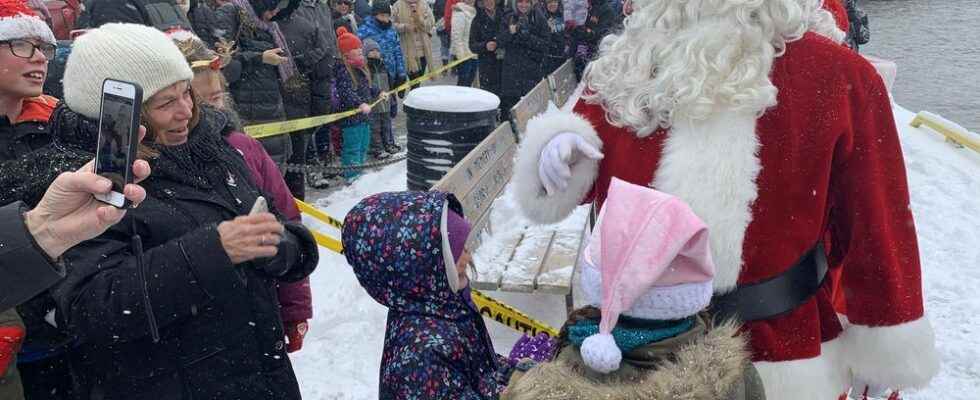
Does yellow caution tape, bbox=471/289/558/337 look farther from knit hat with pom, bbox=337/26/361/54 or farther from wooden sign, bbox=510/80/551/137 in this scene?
knit hat with pom, bbox=337/26/361/54

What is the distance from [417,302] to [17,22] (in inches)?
64.3

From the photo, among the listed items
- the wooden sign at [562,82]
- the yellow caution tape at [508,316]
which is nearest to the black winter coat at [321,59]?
the wooden sign at [562,82]

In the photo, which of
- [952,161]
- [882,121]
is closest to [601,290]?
[882,121]

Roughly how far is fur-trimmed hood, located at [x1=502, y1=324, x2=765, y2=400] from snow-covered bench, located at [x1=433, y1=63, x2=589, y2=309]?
211 cm

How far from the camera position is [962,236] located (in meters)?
5.97

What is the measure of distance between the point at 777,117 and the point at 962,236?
4.83 metres

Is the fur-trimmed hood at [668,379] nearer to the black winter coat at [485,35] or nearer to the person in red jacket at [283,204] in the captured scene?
the person in red jacket at [283,204]

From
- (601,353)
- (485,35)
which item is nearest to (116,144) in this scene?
(601,353)

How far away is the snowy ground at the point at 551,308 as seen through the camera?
13.2 feet

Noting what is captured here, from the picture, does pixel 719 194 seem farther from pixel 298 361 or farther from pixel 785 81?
pixel 298 361

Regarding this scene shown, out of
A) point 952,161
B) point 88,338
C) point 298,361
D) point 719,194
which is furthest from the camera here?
point 952,161

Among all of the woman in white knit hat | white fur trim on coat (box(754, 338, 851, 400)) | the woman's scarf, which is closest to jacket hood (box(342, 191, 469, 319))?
the woman in white knit hat

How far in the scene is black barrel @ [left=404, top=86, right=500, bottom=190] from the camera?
572cm

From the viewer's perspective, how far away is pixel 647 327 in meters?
1.71
